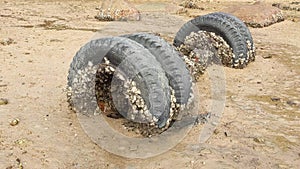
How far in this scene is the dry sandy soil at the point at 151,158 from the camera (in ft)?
11.6

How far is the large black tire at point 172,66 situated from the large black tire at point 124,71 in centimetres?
17

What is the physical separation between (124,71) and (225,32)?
11.2 feet

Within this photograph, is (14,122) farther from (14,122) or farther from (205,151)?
(205,151)

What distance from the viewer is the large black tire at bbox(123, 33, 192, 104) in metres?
4.15

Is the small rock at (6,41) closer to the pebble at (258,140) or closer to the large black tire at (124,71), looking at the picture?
the large black tire at (124,71)

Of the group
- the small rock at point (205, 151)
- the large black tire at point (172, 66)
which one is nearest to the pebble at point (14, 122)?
the large black tire at point (172, 66)

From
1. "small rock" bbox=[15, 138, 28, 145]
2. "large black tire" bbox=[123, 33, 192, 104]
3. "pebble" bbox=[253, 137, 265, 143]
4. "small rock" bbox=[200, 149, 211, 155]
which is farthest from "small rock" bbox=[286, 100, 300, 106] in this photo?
"small rock" bbox=[15, 138, 28, 145]

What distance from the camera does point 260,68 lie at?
6.95 meters

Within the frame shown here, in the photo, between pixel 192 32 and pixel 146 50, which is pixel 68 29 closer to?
pixel 192 32

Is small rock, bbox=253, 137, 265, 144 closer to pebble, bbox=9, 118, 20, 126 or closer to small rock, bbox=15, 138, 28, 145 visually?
small rock, bbox=15, 138, 28, 145

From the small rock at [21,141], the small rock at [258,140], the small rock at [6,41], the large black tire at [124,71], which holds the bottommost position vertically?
the small rock at [6,41]

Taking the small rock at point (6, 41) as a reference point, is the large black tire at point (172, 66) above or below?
above

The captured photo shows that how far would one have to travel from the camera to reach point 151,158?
142 inches

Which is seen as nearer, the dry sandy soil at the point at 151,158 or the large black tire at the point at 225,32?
the dry sandy soil at the point at 151,158
